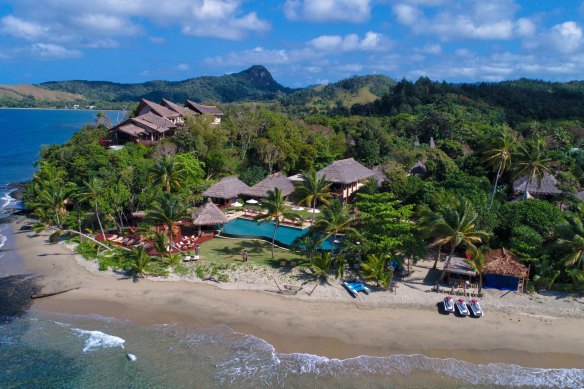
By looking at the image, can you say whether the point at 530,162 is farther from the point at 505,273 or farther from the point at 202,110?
the point at 202,110

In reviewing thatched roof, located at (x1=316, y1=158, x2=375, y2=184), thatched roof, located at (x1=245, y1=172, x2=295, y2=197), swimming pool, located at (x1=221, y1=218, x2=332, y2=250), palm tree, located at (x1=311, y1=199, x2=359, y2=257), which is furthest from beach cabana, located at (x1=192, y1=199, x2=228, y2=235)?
thatched roof, located at (x1=316, y1=158, x2=375, y2=184)

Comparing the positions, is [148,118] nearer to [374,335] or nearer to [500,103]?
[374,335]

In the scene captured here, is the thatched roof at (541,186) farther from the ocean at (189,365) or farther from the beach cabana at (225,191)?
the beach cabana at (225,191)

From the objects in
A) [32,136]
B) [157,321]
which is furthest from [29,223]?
[32,136]

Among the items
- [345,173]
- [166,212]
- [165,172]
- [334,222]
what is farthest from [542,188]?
[165,172]

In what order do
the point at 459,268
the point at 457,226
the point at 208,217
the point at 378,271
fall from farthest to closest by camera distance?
the point at 208,217 < the point at 459,268 < the point at 378,271 < the point at 457,226

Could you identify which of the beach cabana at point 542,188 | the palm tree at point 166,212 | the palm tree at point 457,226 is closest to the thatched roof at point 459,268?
the palm tree at point 457,226
